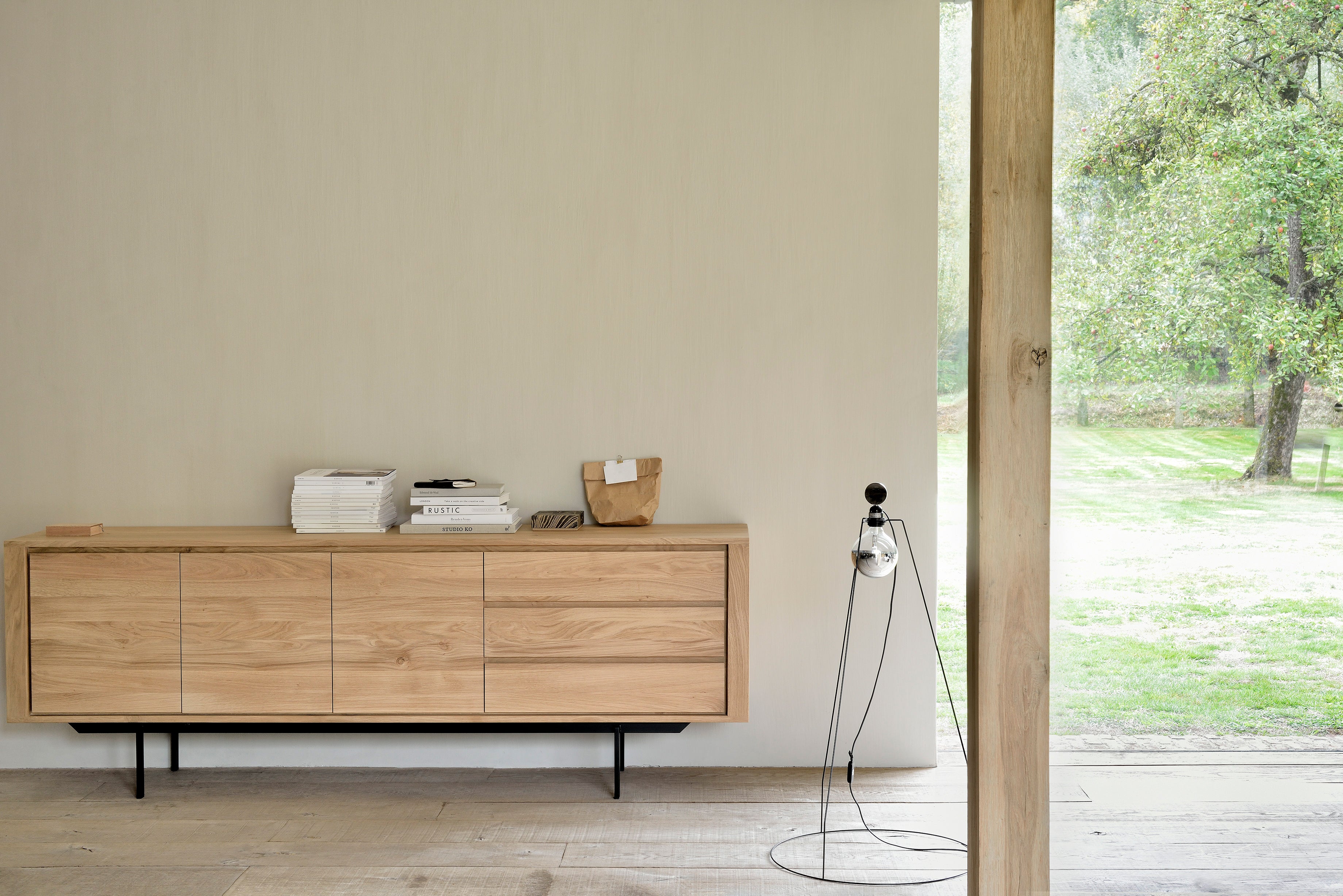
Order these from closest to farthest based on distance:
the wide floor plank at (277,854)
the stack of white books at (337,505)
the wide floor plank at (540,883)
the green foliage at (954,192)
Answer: the wide floor plank at (540,883), the wide floor plank at (277,854), the stack of white books at (337,505), the green foliage at (954,192)

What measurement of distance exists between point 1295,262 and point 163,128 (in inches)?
142

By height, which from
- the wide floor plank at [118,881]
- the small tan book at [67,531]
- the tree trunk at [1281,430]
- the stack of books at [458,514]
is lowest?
the wide floor plank at [118,881]

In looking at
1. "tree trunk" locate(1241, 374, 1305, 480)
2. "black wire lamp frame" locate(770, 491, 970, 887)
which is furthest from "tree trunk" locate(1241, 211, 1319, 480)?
"black wire lamp frame" locate(770, 491, 970, 887)

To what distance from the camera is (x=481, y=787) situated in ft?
10.5

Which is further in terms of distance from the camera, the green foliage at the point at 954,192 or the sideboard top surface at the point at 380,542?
the green foliage at the point at 954,192

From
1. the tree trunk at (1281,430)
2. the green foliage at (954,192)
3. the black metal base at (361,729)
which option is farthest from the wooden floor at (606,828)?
the green foliage at (954,192)

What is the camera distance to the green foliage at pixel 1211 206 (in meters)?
2.60

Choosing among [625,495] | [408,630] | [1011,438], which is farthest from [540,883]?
[1011,438]

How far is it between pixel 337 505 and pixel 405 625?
457mm

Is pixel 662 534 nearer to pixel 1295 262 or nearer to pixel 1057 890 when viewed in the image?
pixel 1057 890

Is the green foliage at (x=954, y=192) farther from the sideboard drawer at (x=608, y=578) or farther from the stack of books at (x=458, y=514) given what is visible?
the stack of books at (x=458, y=514)

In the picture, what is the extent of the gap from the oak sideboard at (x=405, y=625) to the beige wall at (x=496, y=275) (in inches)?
15.8

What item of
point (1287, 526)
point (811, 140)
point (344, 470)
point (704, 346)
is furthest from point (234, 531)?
point (1287, 526)

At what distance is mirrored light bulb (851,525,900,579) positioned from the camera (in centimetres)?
258
